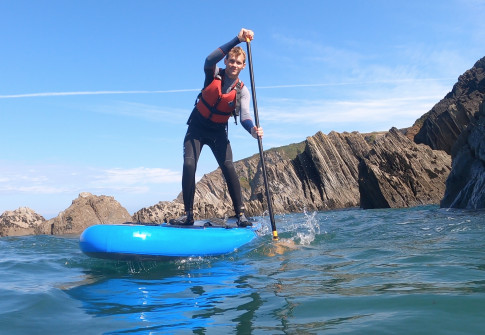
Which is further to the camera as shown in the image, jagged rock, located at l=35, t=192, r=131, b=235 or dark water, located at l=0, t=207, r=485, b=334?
jagged rock, located at l=35, t=192, r=131, b=235

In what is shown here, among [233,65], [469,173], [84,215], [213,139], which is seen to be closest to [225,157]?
[213,139]

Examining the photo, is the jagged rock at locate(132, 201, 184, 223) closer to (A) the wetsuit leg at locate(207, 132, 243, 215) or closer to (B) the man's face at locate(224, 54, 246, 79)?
(A) the wetsuit leg at locate(207, 132, 243, 215)

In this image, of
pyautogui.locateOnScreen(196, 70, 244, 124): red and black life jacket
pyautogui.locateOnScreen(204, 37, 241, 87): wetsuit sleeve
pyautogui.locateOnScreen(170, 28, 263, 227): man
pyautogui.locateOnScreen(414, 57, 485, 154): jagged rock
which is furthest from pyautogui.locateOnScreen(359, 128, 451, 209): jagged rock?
pyautogui.locateOnScreen(204, 37, 241, 87): wetsuit sleeve

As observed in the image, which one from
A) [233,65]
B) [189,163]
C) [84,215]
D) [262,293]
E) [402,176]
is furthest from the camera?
[402,176]

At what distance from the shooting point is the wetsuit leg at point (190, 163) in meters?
6.21

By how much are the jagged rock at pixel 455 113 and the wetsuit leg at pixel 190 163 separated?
25.8m

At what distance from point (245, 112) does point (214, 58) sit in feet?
3.66

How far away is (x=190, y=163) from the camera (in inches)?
246

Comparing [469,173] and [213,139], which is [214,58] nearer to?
[213,139]

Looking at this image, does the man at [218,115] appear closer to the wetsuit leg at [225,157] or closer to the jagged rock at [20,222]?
the wetsuit leg at [225,157]

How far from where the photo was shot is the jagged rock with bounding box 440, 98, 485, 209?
1392 cm

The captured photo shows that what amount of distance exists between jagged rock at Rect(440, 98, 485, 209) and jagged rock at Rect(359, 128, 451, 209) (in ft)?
36.8

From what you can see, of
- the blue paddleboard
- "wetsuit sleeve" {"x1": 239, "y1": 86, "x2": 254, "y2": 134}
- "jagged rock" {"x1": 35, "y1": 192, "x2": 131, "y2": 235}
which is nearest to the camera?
the blue paddleboard

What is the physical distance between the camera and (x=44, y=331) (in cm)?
263
